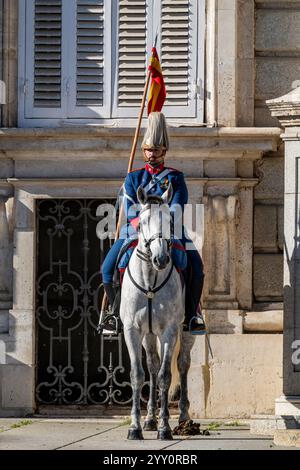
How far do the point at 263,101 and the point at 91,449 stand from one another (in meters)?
5.14

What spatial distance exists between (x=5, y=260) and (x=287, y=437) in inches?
174

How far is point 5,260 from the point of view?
17.8 metres

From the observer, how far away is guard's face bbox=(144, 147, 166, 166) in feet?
50.4

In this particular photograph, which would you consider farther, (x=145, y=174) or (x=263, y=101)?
(x=263, y=101)

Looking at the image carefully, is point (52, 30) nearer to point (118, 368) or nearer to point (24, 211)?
point (24, 211)

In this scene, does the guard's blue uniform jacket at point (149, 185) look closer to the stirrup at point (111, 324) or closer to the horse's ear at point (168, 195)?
the horse's ear at point (168, 195)

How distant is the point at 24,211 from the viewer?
699 inches

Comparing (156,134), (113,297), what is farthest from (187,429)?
(156,134)

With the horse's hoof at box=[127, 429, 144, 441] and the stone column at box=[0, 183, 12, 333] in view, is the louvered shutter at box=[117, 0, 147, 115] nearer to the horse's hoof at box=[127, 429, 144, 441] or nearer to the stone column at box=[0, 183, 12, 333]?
the stone column at box=[0, 183, 12, 333]

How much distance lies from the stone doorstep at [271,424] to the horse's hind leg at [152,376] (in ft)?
3.04

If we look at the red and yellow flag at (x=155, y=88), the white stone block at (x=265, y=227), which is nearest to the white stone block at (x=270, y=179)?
the white stone block at (x=265, y=227)

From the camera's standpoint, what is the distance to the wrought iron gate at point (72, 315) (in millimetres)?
17828

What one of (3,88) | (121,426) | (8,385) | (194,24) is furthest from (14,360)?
(194,24)
